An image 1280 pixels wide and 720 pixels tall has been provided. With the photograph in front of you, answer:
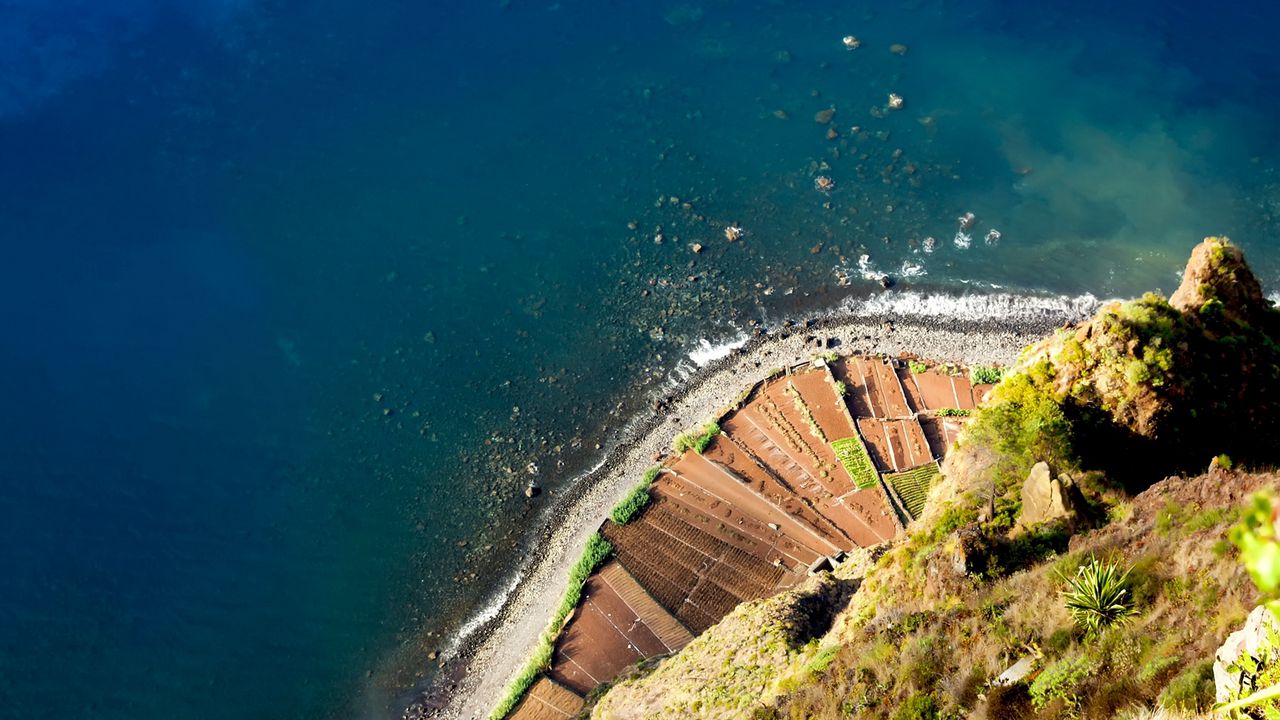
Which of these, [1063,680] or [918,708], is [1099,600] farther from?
[918,708]

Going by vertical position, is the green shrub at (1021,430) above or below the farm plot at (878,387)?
above

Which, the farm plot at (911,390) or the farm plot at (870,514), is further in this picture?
the farm plot at (911,390)

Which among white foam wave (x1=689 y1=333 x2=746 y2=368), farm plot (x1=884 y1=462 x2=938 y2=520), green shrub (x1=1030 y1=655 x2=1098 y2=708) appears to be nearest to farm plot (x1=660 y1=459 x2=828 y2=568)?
farm plot (x1=884 y1=462 x2=938 y2=520)

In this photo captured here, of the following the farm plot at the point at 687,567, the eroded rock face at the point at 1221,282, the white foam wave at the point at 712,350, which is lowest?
the farm plot at the point at 687,567

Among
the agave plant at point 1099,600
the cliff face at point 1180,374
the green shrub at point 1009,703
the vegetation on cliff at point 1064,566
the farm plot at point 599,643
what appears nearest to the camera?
the green shrub at point 1009,703

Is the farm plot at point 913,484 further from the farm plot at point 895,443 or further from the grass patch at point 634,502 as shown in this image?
the grass patch at point 634,502

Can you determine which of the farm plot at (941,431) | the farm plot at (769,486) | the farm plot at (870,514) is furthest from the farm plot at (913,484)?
the farm plot at (769,486)
